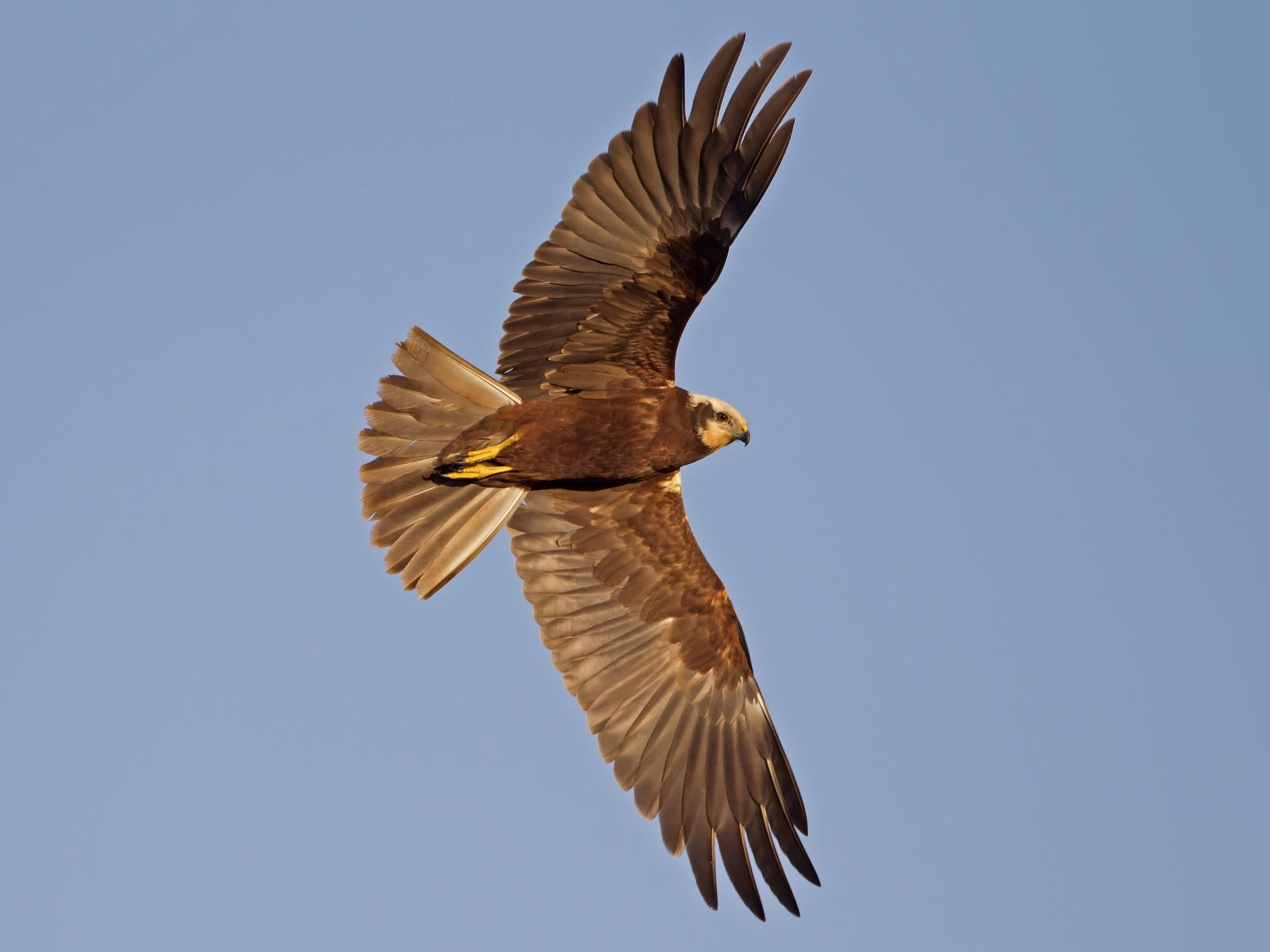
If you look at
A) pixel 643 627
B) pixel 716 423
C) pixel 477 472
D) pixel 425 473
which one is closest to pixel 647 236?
pixel 716 423

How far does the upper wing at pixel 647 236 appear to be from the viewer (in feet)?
30.6

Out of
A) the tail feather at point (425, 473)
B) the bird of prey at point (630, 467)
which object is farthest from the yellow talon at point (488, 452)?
the tail feather at point (425, 473)

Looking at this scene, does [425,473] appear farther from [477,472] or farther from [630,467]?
[630,467]

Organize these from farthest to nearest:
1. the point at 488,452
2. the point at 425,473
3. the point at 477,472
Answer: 1. the point at 425,473
2. the point at 477,472
3. the point at 488,452

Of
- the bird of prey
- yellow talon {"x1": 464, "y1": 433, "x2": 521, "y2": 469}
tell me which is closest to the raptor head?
the bird of prey

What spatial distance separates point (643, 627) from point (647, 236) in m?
2.97

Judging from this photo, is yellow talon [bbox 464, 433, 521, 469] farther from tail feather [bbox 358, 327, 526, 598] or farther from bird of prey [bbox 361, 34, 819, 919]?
tail feather [bbox 358, 327, 526, 598]

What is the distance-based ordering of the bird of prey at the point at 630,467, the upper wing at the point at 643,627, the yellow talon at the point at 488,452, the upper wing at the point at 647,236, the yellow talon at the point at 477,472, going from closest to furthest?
the upper wing at the point at 647,236, the bird of prey at the point at 630,467, the yellow talon at the point at 488,452, the yellow talon at the point at 477,472, the upper wing at the point at 643,627

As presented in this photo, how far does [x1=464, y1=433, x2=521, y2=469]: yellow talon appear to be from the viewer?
10.2 metres

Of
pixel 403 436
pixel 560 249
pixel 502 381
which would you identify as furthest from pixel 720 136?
pixel 403 436

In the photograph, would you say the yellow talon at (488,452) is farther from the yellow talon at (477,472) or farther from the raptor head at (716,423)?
the raptor head at (716,423)

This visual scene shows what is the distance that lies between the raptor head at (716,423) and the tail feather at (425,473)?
124 cm

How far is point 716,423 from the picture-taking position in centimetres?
1064

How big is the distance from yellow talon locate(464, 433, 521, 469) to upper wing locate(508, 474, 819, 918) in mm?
968
